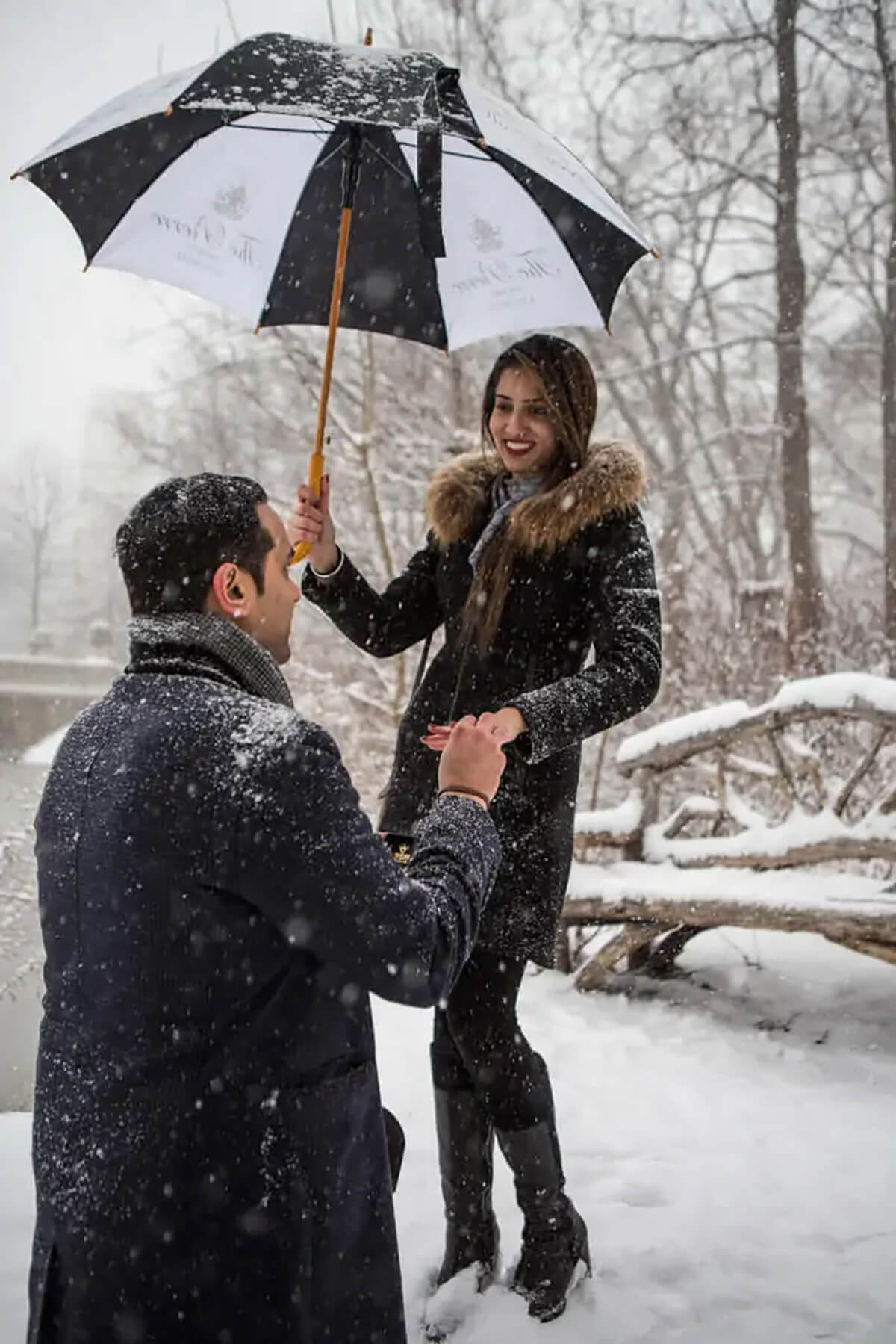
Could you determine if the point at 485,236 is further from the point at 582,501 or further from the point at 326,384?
the point at 582,501

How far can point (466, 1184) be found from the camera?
2.27 meters

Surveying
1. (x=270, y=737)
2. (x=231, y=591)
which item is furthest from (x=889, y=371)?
(x=270, y=737)

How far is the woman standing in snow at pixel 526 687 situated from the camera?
2166mm

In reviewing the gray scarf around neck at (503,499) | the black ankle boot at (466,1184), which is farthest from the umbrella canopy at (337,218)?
the black ankle boot at (466,1184)

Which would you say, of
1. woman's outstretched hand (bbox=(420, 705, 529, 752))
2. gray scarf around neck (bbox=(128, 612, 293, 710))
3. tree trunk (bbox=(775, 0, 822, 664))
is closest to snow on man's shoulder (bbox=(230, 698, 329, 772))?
gray scarf around neck (bbox=(128, 612, 293, 710))

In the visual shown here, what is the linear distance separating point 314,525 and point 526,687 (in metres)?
0.59

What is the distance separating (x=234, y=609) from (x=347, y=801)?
35cm

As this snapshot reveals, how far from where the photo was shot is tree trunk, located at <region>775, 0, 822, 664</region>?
8.70 metres

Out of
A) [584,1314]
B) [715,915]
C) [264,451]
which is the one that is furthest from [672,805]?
[264,451]

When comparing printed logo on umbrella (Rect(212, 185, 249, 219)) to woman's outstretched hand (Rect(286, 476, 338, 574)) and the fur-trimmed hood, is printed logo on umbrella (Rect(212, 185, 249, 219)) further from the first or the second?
the fur-trimmed hood

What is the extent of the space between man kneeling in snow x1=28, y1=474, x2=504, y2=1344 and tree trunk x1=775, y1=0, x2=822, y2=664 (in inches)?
312

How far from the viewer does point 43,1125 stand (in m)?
1.34

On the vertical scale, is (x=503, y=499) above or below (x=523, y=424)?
below

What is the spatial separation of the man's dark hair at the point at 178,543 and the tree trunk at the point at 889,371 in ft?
→ 23.0
